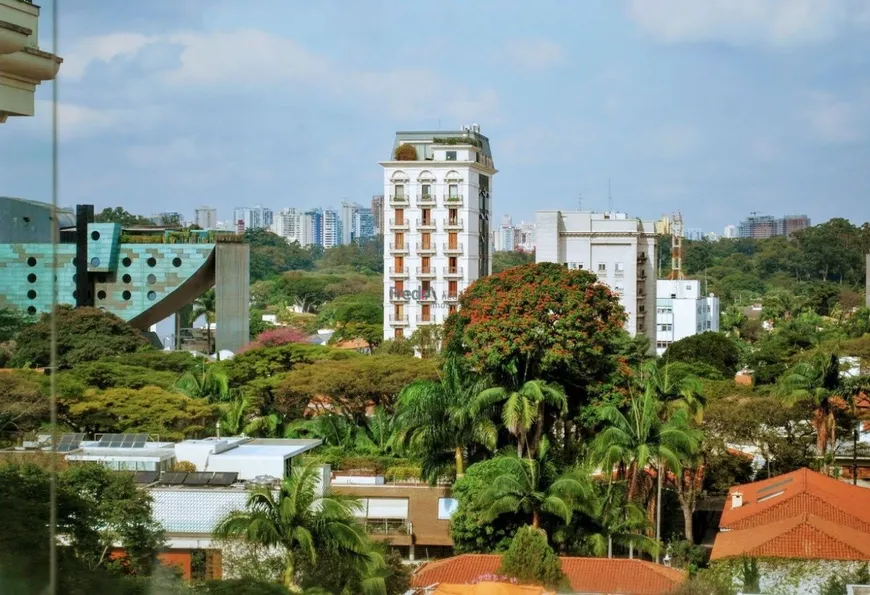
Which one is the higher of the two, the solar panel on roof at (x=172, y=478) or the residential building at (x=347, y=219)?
the residential building at (x=347, y=219)

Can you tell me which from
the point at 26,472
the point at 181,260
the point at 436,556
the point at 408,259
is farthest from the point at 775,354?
the point at 26,472

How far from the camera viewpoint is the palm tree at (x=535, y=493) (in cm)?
905

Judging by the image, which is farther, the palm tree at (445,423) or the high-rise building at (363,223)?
the high-rise building at (363,223)

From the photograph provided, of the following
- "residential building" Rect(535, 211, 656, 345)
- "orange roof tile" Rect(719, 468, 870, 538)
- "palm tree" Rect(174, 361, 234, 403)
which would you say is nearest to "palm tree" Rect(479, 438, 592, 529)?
"orange roof tile" Rect(719, 468, 870, 538)

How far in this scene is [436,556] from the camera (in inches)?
424

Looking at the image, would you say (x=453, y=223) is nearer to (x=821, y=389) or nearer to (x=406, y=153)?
(x=406, y=153)

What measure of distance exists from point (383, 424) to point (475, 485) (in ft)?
11.5

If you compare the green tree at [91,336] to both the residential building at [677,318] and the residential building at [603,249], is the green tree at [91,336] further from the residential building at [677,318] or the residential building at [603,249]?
the residential building at [677,318]

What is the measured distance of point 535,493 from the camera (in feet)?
30.2

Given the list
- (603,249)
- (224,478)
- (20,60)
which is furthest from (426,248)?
(20,60)

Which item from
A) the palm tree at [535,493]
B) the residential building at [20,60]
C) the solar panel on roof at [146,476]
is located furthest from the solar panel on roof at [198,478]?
the residential building at [20,60]

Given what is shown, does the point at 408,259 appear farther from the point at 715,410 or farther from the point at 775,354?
the point at 715,410

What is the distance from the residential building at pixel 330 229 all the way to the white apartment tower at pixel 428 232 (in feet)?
233

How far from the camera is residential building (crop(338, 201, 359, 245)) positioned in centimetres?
9238
